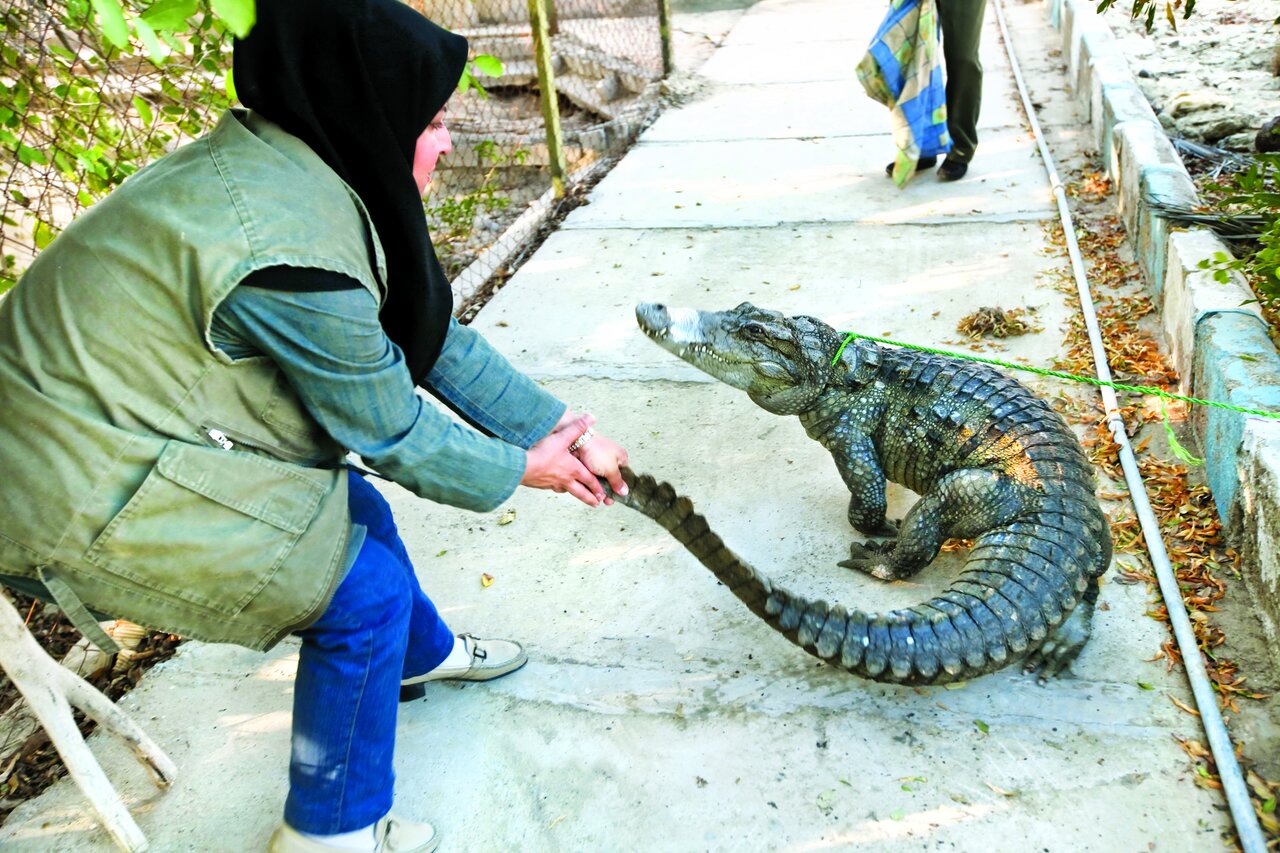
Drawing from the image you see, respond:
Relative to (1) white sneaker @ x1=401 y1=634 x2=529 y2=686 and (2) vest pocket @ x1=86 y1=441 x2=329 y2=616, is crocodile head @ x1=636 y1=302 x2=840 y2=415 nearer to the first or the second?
(1) white sneaker @ x1=401 y1=634 x2=529 y2=686

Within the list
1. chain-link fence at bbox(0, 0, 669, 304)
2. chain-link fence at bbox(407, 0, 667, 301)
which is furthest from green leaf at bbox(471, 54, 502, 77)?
chain-link fence at bbox(407, 0, 667, 301)

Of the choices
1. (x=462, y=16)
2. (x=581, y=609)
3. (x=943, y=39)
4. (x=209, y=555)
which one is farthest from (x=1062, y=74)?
(x=209, y=555)

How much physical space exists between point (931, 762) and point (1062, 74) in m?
6.59

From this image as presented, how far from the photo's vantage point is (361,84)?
1.65m

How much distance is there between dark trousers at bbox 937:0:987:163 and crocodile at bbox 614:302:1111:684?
287 centimetres

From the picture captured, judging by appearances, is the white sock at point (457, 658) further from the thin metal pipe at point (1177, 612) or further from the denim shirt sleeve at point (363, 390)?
the thin metal pipe at point (1177, 612)

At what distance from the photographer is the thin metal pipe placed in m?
2.05

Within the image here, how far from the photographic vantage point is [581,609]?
2.85m

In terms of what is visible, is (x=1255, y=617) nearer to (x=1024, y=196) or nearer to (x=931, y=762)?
(x=931, y=762)

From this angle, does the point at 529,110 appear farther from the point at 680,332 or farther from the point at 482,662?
the point at 482,662

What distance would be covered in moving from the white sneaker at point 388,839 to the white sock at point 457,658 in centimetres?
42

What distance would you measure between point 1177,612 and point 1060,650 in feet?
1.28

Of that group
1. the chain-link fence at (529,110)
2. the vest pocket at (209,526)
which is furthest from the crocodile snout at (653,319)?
the chain-link fence at (529,110)

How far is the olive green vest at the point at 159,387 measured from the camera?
5.15ft
